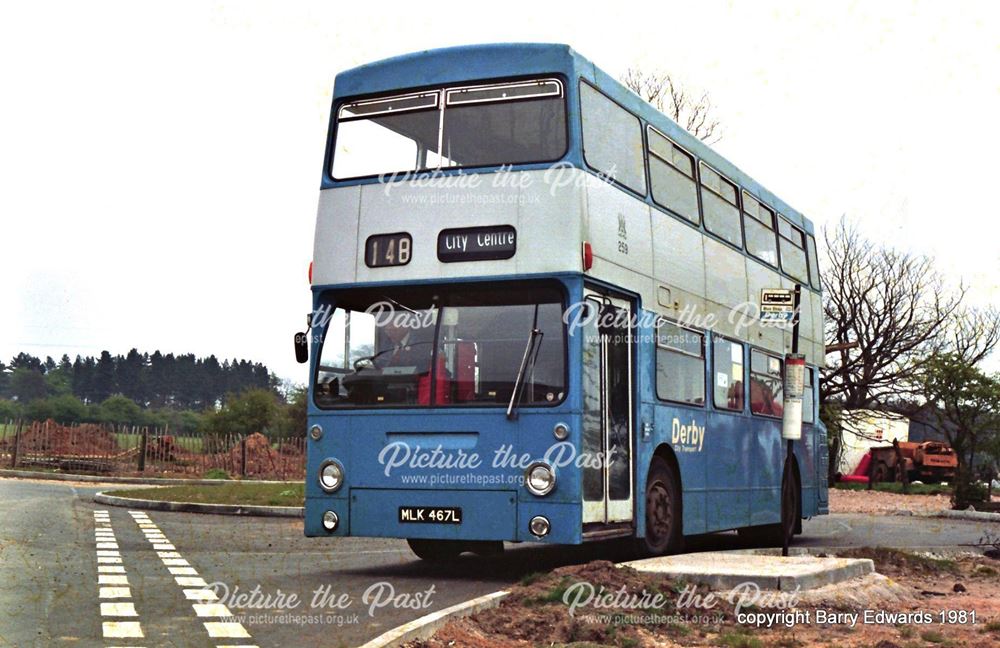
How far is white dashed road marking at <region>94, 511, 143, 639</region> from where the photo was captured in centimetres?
932

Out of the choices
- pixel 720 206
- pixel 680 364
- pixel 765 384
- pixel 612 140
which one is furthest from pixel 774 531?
pixel 612 140

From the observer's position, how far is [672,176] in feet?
52.6

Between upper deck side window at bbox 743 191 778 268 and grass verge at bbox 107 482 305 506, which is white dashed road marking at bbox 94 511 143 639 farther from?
grass verge at bbox 107 482 305 506

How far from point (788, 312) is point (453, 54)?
15.0 feet

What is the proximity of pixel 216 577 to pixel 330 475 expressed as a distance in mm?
1399

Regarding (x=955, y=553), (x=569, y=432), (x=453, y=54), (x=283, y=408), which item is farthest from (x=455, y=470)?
(x=283, y=408)

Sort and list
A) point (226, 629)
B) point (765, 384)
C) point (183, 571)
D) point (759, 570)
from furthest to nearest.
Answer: point (765, 384), point (183, 571), point (759, 570), point (226, 629)

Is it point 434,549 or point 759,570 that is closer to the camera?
point 759,570

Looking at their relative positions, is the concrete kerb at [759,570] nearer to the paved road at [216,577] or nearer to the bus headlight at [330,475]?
the paved road at [216,577]

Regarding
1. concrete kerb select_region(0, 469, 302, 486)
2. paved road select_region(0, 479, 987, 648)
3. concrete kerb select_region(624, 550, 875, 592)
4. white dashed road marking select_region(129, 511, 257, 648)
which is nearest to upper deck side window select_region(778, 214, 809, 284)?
paved road select_region(0, 479, 987, 648)

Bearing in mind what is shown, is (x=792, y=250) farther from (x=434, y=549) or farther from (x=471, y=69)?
(x=471, y=69)

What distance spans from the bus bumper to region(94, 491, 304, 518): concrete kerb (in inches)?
503

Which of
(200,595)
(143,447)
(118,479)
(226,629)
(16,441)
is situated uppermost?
(16,441)

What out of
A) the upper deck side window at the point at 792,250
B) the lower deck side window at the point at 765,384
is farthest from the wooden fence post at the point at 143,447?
the lower deck side window at the point at 765,384
